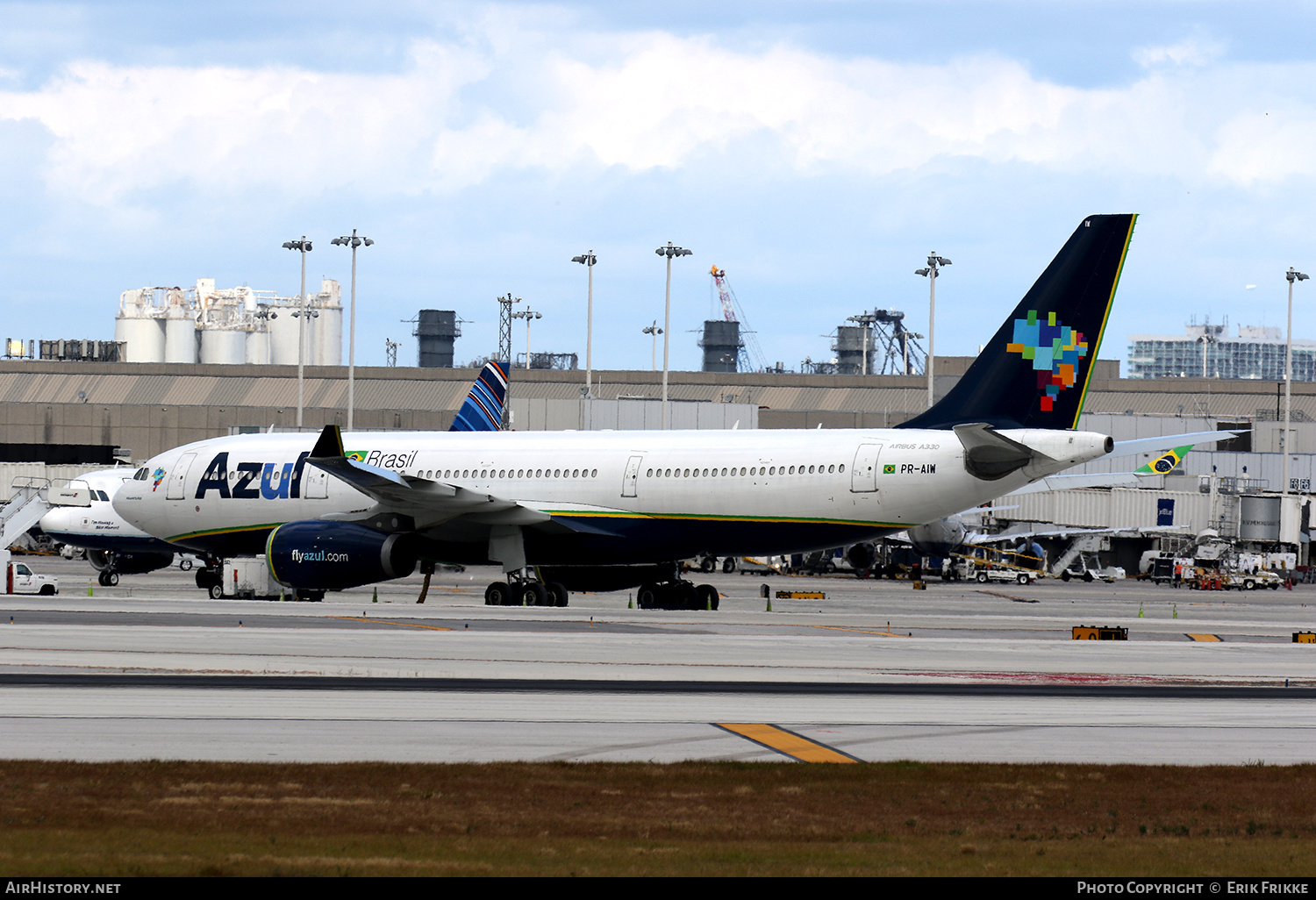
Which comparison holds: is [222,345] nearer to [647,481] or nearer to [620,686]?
[647,481]

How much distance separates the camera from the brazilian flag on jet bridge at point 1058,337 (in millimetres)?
34312

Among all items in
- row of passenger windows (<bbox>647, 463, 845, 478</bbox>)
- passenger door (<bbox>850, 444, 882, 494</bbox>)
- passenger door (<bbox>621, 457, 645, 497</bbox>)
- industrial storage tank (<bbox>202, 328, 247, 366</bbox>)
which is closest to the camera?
passenger door (<bbox>850, 444, 882, 494</bbox>)

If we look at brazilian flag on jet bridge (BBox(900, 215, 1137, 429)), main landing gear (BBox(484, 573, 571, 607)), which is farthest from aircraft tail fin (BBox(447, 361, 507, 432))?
brazilian flag on jet bridge (BBox(900, 215, 1137, 429))

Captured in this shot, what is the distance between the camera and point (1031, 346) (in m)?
34.7

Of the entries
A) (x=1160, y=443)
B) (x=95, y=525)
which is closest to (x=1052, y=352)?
(x=1160, y=443)

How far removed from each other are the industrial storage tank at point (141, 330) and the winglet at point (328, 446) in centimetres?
13269

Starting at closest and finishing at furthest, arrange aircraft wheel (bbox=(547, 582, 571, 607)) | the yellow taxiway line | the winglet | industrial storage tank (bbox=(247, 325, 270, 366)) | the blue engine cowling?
the yellow taxiway line
the winglet
the blue engine cowling
aircraft wheel (bbox=(547, 582, 571, 607))
industrial storage tank (bbox=(247, 325, 270, 366))

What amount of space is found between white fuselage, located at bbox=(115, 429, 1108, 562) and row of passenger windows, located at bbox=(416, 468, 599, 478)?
3cm

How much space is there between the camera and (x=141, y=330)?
524 feet

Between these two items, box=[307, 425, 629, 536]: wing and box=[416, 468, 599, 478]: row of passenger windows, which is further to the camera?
box=[416, 468, 599, 478]: row of passenger windows


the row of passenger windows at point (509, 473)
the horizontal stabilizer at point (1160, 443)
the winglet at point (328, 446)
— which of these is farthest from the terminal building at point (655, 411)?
the winglet at point (328, 446)

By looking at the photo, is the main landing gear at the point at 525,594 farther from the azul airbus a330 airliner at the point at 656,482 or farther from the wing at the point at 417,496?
the wing at the point at 417,496

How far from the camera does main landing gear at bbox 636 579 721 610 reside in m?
39.1

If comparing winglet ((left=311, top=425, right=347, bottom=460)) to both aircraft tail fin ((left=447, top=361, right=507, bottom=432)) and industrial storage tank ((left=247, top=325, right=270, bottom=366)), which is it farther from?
industrial storage tank ((left=247, top=325, right=270, bottom=366))
